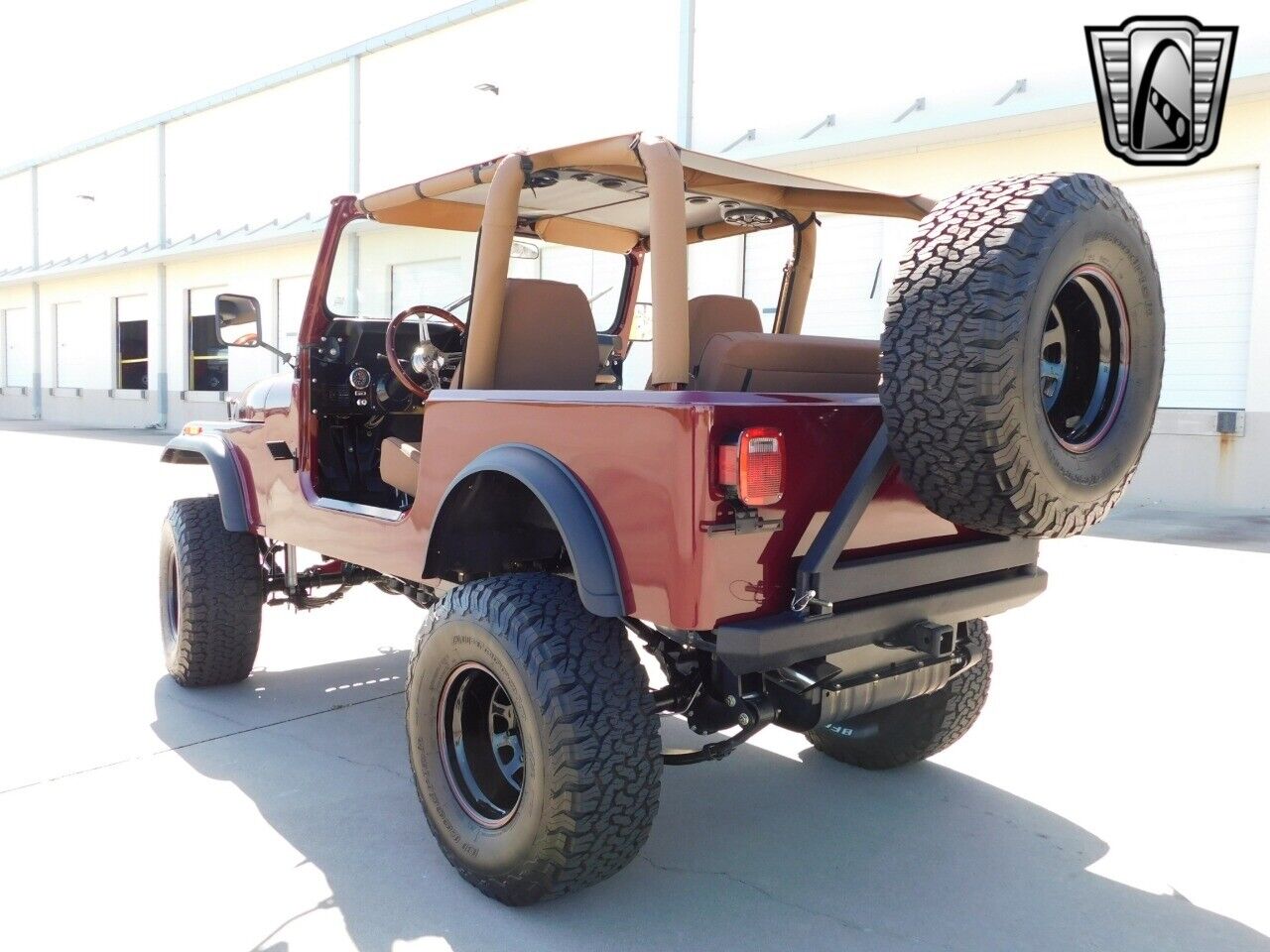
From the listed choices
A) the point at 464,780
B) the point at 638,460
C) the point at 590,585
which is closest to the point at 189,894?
the point at 464,780

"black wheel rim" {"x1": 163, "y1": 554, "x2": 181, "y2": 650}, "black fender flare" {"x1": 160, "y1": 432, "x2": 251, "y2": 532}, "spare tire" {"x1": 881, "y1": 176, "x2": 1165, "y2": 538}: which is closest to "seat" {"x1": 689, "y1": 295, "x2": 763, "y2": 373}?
"spare tire" {"x1": 881, "y1": 176, "x2": 1165, "y2": 538}

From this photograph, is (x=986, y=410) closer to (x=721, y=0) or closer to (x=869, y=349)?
(x=869, y=349)

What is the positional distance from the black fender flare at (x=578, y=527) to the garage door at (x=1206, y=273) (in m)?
9.76

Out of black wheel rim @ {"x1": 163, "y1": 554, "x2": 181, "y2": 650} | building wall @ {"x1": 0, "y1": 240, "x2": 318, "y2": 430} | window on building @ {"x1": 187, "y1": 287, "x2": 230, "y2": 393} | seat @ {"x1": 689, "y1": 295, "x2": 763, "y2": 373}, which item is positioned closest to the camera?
seat @ {"x1": 689, "y1": 295, "x2": 763, "y2": 373}

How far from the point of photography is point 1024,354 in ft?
7.07

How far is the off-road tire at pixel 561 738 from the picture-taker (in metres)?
2.37

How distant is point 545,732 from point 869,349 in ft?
4.81

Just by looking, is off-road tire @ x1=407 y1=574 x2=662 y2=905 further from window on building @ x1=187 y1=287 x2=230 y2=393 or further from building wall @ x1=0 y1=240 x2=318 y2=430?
window on building @ x1=187 y1=287 x2=230 y2=393

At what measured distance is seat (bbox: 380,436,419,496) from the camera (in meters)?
3.42

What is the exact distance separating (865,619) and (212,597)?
274 cm

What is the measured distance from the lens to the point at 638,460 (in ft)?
7.61

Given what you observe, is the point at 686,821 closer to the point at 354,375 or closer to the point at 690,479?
the point at 690,479

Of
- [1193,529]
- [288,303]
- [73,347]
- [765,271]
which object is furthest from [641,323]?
[73,347]

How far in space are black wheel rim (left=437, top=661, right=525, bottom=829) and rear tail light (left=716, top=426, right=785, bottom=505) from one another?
906 millimetres
